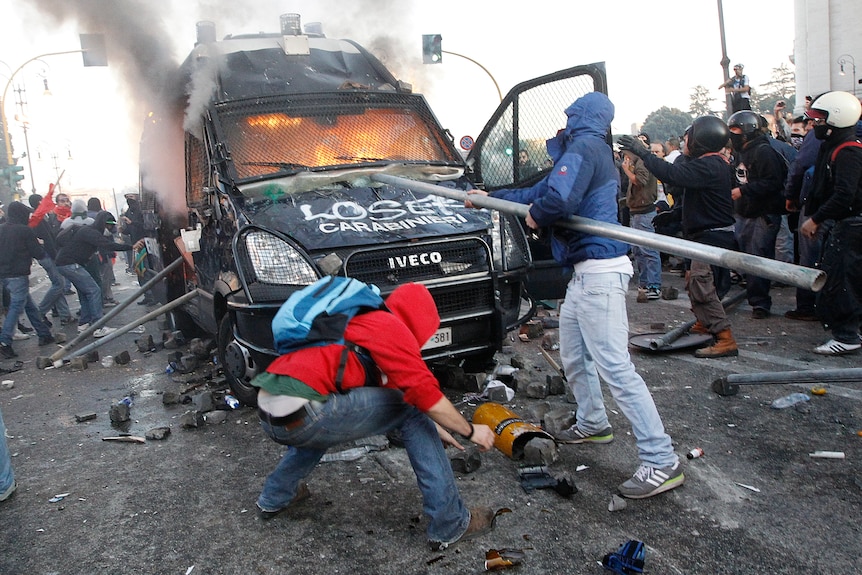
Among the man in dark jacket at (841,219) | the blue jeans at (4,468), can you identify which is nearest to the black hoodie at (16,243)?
the blue jeans at (4,468)

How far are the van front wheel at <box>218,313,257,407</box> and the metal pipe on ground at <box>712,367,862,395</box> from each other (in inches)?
133

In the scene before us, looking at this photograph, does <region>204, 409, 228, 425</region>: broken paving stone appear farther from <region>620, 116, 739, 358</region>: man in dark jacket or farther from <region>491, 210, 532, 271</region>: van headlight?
<region>620, 116, 739, 358</region>: man in dark jacket

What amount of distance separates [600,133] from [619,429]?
1.95m

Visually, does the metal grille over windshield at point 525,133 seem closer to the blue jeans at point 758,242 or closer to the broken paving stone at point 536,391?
the broken paving stone at point 536,391

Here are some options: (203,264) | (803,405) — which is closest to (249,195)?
(203,264)

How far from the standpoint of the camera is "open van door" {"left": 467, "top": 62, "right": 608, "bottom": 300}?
573 cm

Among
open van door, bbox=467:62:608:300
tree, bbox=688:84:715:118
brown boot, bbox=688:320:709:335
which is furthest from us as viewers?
tree, bbox=688:84:715:118

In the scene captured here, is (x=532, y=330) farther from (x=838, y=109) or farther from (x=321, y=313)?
(x=321, y=313)

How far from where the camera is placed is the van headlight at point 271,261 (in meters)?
4.56

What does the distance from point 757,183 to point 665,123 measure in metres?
31.9

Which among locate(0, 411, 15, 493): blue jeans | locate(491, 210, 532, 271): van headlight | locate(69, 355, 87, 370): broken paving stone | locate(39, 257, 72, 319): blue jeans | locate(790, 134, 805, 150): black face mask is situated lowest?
locate(69, 355, 87, 370): broken paving stone

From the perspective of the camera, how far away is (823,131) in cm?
596

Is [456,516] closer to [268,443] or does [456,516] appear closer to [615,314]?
[615,314]

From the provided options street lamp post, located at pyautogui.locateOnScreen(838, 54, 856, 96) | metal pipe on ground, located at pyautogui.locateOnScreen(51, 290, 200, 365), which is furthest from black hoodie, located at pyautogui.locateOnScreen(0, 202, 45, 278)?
street lamp post, located at pyautogui.locateOnScreen(838, 54, 856, 96)
